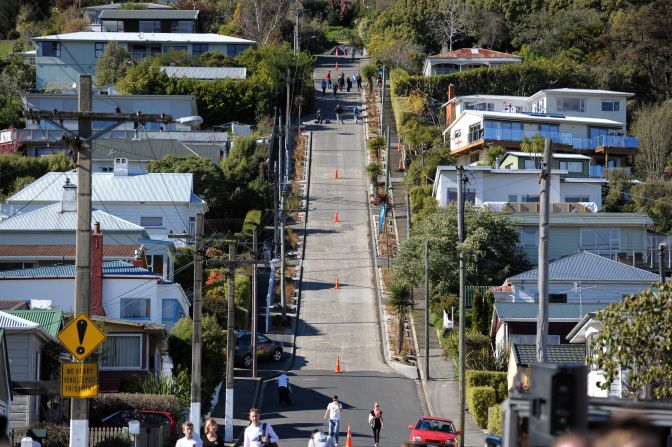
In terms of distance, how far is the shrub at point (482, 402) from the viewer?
4591 cm

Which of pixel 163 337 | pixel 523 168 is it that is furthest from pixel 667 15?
pixel 163 337

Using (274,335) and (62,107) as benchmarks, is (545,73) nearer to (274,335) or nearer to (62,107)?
(62,107)

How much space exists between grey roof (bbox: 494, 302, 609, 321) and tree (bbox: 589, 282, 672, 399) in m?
21.0

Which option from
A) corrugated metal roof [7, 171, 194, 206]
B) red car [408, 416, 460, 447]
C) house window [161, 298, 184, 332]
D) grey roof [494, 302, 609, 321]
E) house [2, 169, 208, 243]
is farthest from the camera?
corrugated metal roof [7, 171, 194, 206]

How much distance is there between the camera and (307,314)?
2530 inches

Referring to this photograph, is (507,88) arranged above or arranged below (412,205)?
above

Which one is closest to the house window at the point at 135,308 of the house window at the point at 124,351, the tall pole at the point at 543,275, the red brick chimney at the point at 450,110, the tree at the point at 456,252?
the house window at the point at 124,351

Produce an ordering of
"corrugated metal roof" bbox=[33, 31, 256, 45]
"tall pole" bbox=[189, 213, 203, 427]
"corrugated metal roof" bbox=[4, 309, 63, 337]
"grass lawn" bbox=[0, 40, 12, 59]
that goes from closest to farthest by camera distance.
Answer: "tall pole" bbox=[189, 213, 203, 427], "corrugated metal roof" bbox=[4, 309, 63, 337], "corrugated metal roof" bbox=[33, 31, 256, 45], "grass lawn" bbox=[0, 40, 12, 59]

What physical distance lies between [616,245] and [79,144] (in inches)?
2083

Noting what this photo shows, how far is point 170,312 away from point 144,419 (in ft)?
61.3

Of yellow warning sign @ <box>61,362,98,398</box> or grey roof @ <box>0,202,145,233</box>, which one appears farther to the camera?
grey roof @ <box>0,202,145,233</box>

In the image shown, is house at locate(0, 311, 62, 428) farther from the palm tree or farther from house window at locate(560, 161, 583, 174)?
house window at locate(560, 161, 583, 174)

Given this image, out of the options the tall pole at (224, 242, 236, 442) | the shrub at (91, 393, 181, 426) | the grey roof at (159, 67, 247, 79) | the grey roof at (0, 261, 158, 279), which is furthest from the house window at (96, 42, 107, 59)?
the shrub at (91, 393, 181, 426)

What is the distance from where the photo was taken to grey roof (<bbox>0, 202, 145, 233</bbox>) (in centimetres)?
6122
